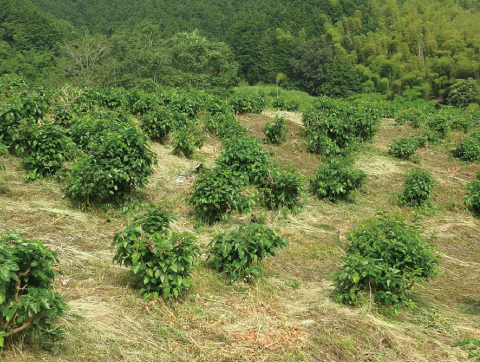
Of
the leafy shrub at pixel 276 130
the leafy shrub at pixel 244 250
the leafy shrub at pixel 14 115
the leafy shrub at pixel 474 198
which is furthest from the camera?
the leafy shrub at pixel 276 130

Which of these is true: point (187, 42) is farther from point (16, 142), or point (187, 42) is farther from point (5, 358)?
point (5, 358)

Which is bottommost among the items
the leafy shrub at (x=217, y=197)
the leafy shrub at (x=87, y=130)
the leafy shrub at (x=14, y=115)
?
the leafy shrub at (x=217, y=197)

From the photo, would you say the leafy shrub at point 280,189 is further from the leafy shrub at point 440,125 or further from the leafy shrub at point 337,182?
the leafy shrub at point 440,125

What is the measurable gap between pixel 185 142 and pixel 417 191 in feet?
16.9

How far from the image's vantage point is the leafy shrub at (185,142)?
9805 millimetres

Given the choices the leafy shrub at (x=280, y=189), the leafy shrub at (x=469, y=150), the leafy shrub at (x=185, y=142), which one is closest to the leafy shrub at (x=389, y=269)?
the leafy shrub at (x=280, y=189)

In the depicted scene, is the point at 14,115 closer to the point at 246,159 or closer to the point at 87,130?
Answer: the point at 87,130

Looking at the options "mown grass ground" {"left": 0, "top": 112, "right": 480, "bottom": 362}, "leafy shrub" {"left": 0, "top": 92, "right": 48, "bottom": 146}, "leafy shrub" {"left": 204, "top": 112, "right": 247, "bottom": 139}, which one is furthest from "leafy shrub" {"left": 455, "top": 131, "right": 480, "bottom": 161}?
"leafy shrub" {"left": 0, "top": 92, "right": 48, "bottom": 146}

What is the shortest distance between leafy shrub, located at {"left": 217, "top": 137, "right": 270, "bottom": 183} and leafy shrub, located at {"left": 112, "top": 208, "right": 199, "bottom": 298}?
3565 mm

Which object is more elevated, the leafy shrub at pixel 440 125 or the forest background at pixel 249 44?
the forest background at pixel 249 44

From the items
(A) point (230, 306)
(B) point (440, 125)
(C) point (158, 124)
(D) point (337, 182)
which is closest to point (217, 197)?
(A) point (230, 306)

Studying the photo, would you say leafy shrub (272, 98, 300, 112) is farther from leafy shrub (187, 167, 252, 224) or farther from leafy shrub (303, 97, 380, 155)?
leafy shrub (187, 167, 252, 224)

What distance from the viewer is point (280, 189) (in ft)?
26.1

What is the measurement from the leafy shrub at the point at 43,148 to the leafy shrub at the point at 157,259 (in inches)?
126
